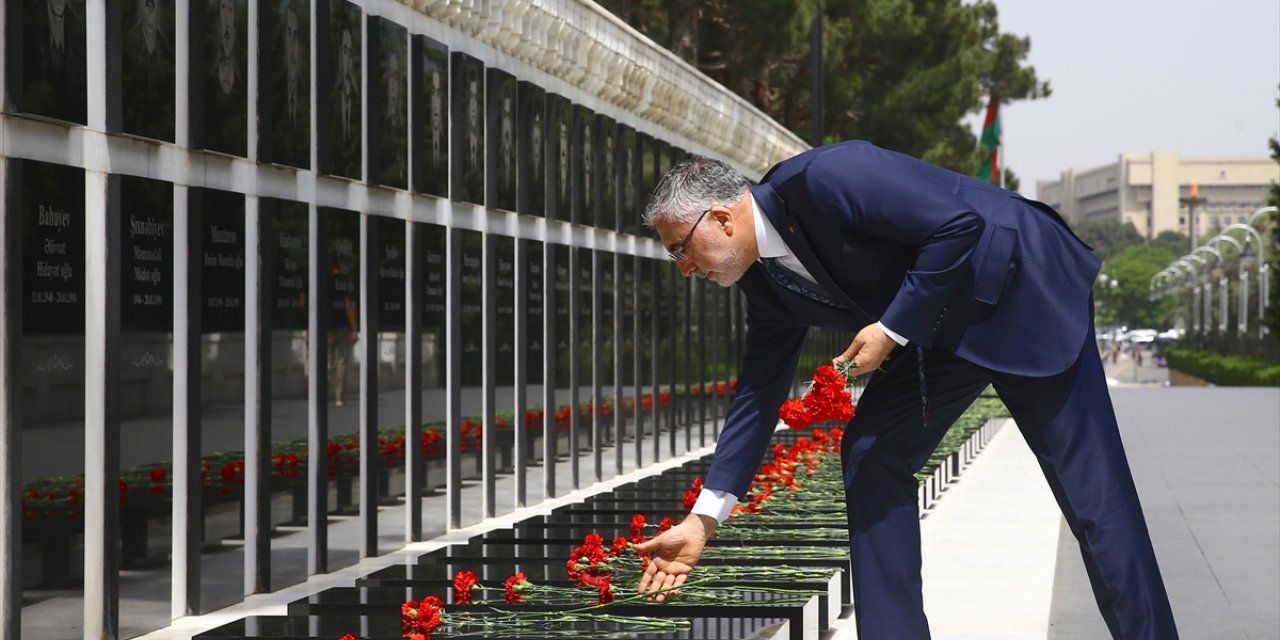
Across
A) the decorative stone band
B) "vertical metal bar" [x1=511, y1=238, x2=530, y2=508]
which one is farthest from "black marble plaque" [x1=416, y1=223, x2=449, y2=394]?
"vertical metal bar" [x1=511, y1=238, x2=530, y2=508]

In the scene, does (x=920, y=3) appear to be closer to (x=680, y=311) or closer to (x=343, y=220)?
(x=680, y=311)

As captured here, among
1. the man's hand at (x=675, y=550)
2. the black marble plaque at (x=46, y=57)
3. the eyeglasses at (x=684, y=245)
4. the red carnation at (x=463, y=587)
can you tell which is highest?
the black marble plaque at (x=46, y=57)

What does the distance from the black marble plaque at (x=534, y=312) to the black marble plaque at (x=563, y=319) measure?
0.47 m

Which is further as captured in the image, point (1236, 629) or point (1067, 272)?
point (1236, 629)

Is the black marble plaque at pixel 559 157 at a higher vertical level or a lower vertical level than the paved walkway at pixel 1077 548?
higher

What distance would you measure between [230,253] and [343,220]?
1.55 metres

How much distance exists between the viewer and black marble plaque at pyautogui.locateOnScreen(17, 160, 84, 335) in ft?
22.4

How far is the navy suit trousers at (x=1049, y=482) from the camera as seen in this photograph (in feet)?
14.9

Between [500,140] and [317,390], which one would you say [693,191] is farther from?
[500,140]

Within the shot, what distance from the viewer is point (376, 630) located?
5.96 m

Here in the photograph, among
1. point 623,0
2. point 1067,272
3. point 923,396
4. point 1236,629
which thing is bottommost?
point 1236,629

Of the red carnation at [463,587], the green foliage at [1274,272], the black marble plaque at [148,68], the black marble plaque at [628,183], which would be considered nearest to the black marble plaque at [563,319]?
the black marble plaque at [628,183]

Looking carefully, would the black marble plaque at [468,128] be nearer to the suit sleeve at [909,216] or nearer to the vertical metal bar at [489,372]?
the vertical metal bar at [489,372]

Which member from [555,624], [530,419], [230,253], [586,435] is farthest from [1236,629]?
[586,435]
